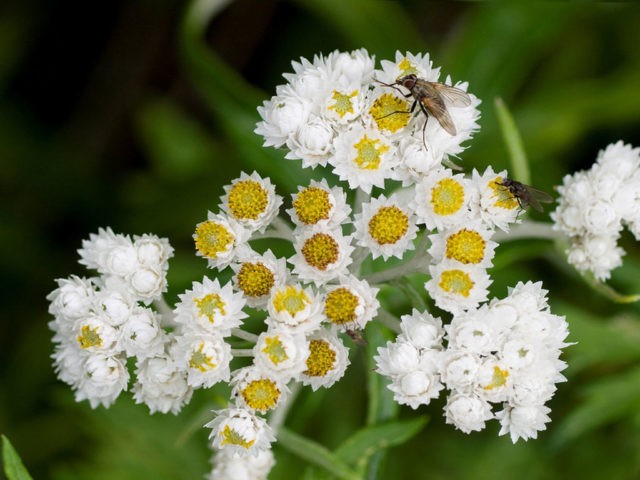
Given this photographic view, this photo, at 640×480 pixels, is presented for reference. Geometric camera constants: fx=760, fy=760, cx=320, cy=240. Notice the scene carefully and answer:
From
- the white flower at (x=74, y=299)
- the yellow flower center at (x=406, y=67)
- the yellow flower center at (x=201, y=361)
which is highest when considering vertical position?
the yellow flower center at (x=406, y=67)

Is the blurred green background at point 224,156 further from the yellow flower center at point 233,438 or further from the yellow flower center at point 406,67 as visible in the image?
the yellow flower center at point 406,67

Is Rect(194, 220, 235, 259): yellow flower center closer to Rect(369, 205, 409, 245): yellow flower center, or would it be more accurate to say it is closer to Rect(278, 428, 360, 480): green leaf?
Rect(369, 205, 409, 245): yellow flower center

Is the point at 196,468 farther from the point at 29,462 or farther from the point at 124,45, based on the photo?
the point at 124,45

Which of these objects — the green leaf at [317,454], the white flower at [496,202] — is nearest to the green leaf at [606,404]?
the green leaf at [317,454]

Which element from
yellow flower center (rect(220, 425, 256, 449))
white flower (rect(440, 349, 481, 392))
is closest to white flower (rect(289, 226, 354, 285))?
white flower (rect(440, 349, 481, 392))

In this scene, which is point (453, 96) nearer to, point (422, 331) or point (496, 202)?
point (496, 202)

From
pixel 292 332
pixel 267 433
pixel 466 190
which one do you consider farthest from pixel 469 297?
pixel 267 433

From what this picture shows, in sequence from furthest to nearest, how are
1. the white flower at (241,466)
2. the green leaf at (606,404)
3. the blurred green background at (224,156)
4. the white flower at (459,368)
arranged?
the blurred green background at (224,156), the green leaf at (606,404), the white flower at (241,466), the white flower at (459,368)
